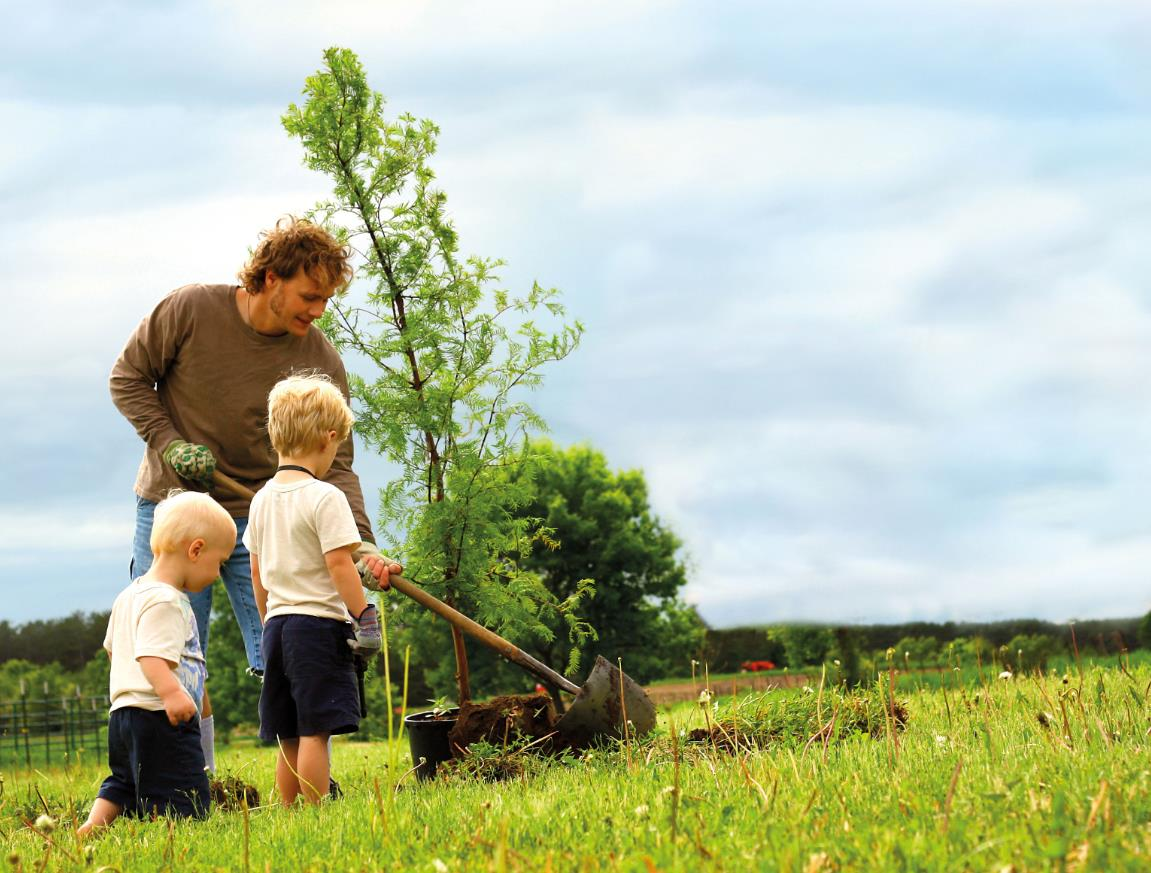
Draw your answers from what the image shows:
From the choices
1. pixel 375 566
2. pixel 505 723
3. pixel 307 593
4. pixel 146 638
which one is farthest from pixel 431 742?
pixel 146 638

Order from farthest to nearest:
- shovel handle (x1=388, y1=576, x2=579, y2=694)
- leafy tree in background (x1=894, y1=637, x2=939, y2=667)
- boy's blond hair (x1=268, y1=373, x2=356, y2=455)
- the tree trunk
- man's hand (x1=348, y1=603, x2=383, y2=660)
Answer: leafy tree in background (x1=894, y1=637, x2=939, y2=667) < the tree trunk < shovel handle (x1=388, y1=576, x2=579, y2=694) < boy's blond hair (x1=268, y1=373, x2=356, y2=455) < man's hand (x1=348, y1=603, x2=383, y2=660)

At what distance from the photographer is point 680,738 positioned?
4820mm

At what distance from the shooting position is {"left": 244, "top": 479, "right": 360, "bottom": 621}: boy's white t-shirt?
4.39 m

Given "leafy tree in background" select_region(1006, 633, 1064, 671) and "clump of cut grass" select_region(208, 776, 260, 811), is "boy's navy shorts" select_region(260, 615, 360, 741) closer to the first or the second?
"clump of cut grass" select_region(208, 776, 260, 811)

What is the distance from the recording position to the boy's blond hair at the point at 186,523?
455 centimetres

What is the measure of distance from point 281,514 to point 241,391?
118 centimetres

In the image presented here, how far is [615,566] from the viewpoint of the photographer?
23797 mm

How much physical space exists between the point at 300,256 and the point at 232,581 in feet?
5.53

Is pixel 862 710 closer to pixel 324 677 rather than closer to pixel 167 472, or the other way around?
pixel 324 677

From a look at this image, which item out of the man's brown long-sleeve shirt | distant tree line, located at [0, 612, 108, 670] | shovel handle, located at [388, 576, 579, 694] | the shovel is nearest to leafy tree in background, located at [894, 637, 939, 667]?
shovel handle, located at [388, 576, 579, 694]

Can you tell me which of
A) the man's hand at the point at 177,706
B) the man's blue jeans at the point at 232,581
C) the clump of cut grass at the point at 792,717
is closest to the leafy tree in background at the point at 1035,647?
the clump of cut grass at the point at 792,717

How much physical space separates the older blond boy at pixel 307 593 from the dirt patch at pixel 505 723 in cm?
98

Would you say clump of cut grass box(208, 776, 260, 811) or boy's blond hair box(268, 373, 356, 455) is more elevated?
boy's blond hair box(268, 373, 356, 455)

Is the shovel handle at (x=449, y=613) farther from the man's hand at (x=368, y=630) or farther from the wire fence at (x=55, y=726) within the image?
the wire fence at (x=55, y=726)
